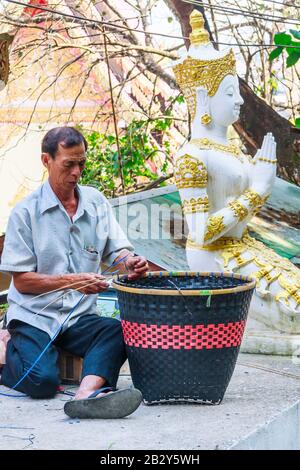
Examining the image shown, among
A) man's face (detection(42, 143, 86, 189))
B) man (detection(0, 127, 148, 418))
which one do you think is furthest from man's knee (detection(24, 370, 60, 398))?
man's face (detection(42, 143, 86, 189))

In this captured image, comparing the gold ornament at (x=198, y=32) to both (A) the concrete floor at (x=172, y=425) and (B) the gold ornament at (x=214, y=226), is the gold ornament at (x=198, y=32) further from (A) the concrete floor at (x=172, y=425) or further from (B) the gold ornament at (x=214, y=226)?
(A) the concrete floor at (x=172, y=425)

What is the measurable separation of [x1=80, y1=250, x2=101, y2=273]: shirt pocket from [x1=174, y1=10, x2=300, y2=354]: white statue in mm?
920

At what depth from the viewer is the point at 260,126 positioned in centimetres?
838

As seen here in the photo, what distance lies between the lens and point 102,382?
369 cm

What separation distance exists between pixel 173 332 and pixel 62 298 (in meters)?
0.70

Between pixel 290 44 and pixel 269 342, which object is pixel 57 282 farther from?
pixel 290 44

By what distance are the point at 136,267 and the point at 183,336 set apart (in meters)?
0.48

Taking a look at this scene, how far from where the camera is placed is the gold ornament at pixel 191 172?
4711 mm

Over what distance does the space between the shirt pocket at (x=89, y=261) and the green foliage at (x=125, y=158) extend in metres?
5.28

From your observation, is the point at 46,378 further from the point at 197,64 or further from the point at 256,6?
the point at 256,6

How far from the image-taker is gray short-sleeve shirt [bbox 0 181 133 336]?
153 inches

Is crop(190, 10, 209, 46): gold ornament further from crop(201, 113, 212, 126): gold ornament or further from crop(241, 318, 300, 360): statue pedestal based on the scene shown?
crop(241, 318, 300, 360): statue pedestal
